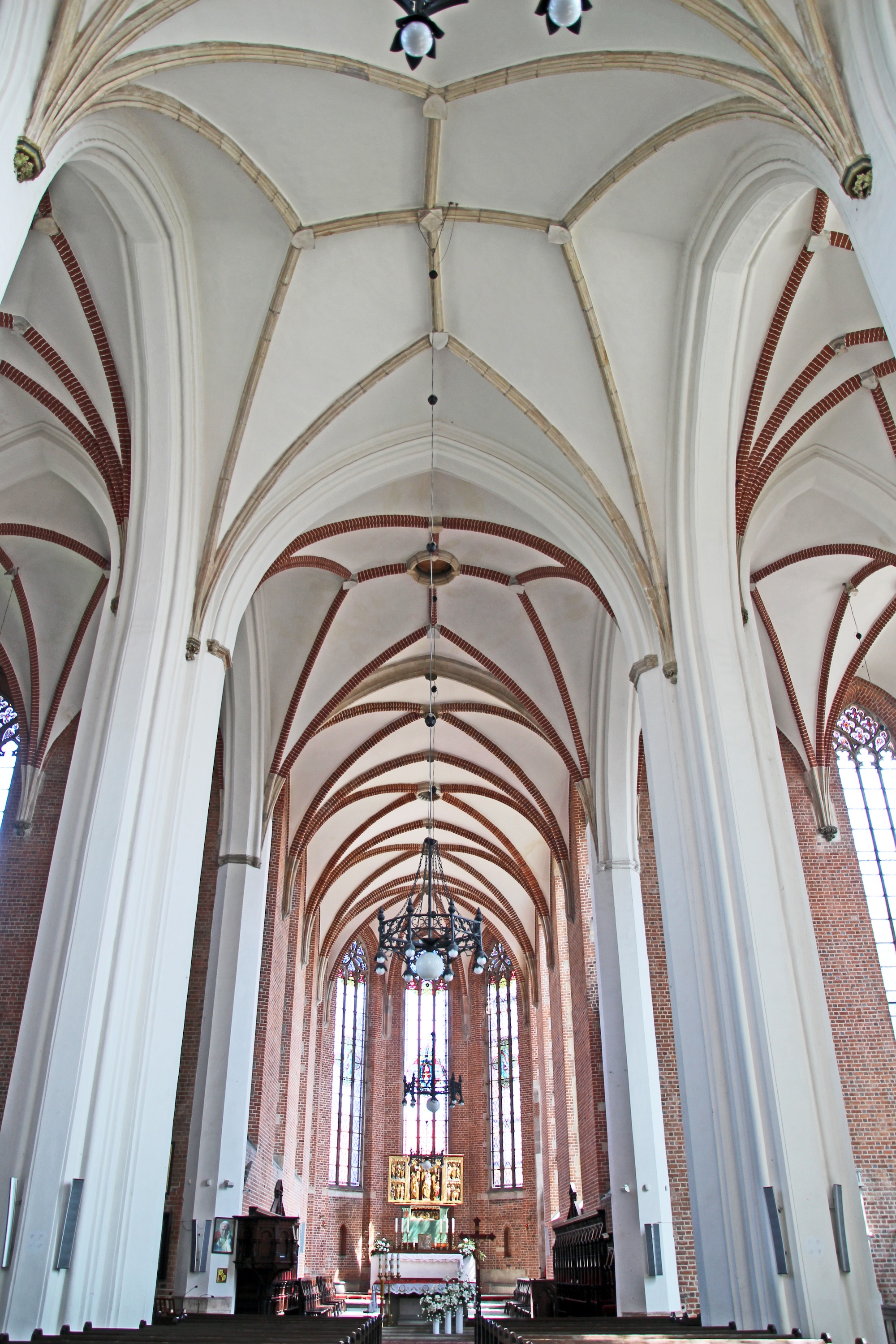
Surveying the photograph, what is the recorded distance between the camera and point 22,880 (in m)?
16.1

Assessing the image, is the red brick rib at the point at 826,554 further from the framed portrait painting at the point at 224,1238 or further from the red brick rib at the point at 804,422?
the framed portrait painting at the point at 224,1238

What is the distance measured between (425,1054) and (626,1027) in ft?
58.2

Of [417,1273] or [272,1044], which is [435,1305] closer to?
[272,1044]

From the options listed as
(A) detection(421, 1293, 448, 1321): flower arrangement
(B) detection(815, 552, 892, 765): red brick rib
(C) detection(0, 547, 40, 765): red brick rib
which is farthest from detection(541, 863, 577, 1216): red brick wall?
(C) detection(0, 547, 40, 765): red brick rib

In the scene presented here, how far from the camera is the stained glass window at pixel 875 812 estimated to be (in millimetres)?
15648

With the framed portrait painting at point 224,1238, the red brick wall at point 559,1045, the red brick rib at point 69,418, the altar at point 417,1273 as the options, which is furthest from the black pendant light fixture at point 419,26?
the altar at point 417,1273

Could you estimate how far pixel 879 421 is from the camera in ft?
40.1

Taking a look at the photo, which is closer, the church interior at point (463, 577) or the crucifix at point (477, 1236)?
the church interior at point (463, 577)

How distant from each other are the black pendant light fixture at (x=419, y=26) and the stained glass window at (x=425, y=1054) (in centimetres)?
2614

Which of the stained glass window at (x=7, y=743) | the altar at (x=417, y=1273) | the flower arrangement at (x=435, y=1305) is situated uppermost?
the stained glass window at (x=7, y=743)

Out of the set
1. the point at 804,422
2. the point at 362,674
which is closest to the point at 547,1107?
the point at 362,674

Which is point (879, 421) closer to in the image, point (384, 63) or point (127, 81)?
point (384, 63)

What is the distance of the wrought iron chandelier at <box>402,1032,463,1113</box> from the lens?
22062 millimetres

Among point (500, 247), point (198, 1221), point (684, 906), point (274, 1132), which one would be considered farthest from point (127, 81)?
point (274, 1132)
